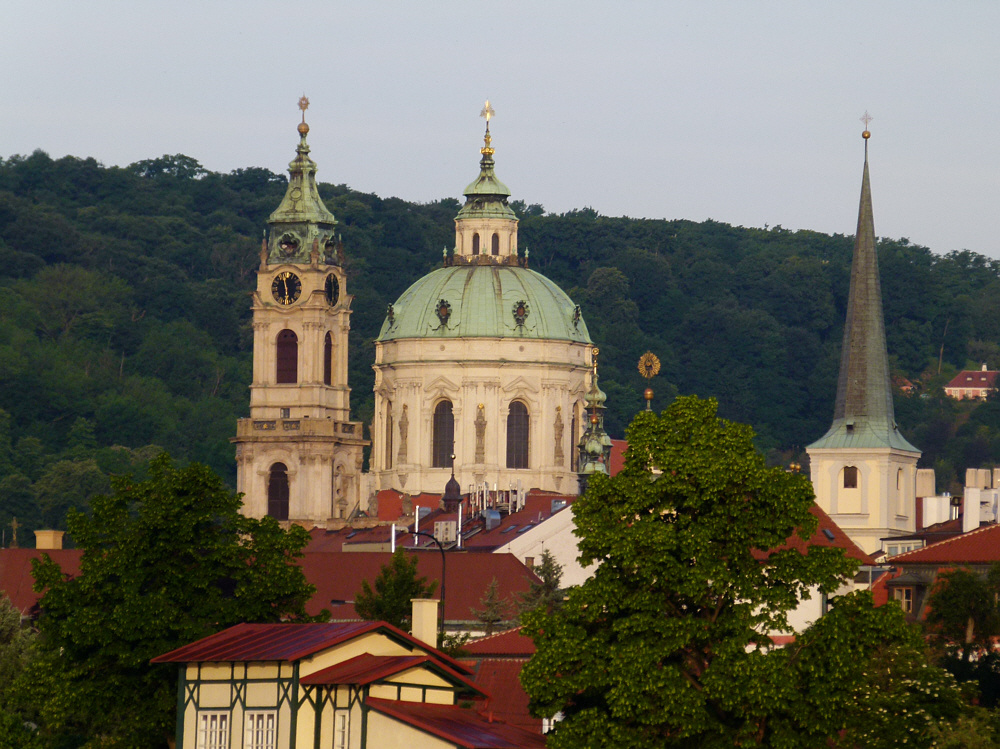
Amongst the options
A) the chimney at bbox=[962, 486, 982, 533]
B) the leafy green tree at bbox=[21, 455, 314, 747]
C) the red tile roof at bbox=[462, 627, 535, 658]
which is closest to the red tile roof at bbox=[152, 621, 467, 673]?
the leafy green tree at bbox=[21, 455, 314, 747]

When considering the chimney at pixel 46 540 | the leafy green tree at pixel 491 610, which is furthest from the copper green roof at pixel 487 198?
the leafy green tree at pixel 491 610

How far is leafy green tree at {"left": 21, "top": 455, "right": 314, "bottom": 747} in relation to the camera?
71.5 metres

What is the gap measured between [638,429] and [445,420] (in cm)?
9750

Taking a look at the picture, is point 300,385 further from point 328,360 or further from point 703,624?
point 703,624

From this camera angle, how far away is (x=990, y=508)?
127 meters

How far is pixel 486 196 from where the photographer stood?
170m

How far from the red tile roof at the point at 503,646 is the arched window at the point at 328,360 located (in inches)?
2954

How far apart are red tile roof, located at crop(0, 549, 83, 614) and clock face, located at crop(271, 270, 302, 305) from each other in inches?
1489

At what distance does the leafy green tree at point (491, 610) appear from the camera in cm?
9969

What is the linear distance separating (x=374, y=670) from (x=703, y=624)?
716 centimetres

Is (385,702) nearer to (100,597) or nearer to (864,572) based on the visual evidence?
(100,597)

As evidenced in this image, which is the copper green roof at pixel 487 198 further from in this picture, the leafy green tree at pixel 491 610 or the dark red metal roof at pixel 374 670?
the dark red metal roof at pixel 374 670

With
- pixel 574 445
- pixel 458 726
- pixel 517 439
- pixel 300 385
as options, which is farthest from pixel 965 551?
pixel 300 385

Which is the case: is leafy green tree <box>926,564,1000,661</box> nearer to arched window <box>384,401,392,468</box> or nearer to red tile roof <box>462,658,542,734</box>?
red tile roof <box>462,658,542,734</box>
